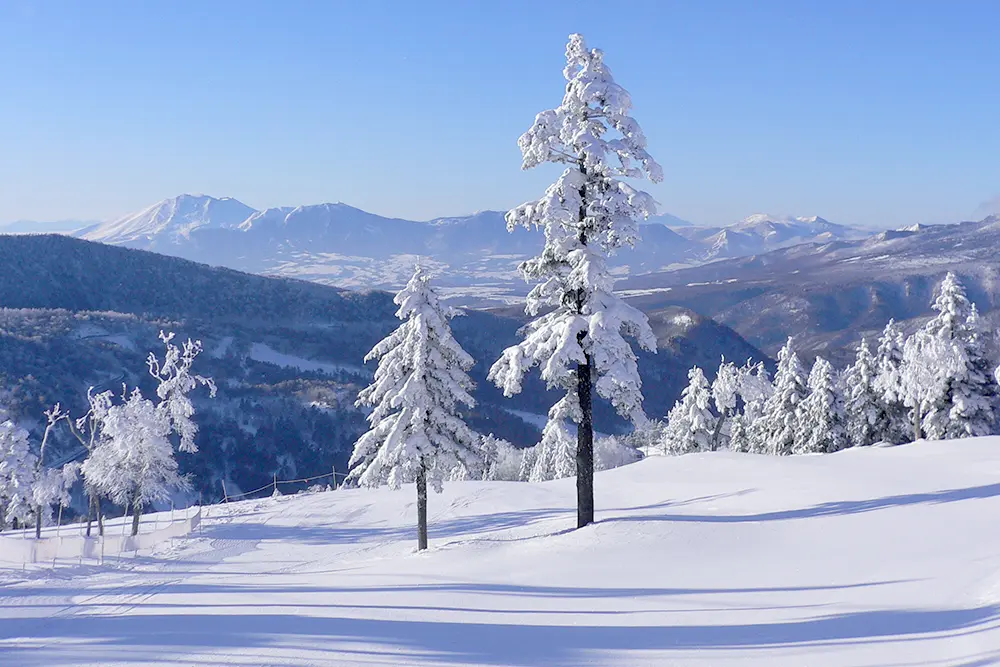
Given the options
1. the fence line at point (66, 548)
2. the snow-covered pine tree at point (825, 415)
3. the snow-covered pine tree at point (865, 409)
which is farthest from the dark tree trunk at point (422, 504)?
the snow-covered pine tree at point (865, 409)

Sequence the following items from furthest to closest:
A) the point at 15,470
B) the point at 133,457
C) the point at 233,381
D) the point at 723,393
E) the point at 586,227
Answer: the point at 233,381
the point at 723,393
the point at 15,470
the point at 133,457
the point at 586,227

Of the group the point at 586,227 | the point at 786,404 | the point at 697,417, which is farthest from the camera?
the point at 697,417

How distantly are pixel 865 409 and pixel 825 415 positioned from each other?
2762 mm

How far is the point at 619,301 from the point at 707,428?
37265 millimetres

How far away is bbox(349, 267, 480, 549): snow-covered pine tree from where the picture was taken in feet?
70.9

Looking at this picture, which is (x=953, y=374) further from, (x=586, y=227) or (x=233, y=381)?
(x=233, y=381)

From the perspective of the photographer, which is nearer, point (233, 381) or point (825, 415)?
point (825, 415)

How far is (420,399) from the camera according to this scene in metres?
21.7

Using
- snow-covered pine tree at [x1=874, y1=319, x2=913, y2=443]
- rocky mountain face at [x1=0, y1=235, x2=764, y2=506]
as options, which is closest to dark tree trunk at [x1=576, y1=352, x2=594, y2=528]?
snow-covered pine tree at [x1=874, y1=319, x2=913, y2=443]

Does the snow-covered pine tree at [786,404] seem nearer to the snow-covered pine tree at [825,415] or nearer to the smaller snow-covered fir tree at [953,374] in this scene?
the snow-covered pine tree at [825,415]

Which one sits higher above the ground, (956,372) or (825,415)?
(956,372)

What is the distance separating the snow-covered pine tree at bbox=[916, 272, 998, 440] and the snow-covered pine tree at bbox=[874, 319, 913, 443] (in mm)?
3292

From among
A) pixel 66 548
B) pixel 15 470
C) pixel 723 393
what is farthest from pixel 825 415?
pixel 15 470

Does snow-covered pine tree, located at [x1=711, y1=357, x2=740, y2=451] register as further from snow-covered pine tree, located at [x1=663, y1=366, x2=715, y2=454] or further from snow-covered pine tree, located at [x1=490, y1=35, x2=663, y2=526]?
snow-covered pine tree, located at [x1=490, y1=35, x2=663, y2=526]
